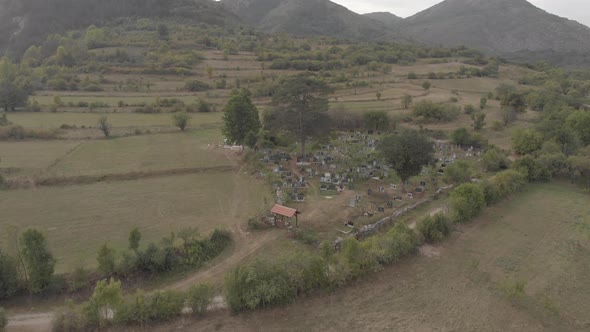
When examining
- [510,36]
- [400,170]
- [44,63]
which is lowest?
[400,170]

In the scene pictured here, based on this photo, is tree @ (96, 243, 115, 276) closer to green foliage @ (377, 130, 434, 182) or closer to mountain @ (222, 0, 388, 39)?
green foliage @ (377, 130, 434, 182)

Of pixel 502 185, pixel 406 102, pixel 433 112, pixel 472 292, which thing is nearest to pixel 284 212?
pixel 472 292

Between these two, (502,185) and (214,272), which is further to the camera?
(502,185)

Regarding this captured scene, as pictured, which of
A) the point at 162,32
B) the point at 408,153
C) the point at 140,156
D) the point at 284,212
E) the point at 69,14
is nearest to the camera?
the point at 284,212

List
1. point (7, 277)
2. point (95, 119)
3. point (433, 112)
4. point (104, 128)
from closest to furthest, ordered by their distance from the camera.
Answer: point (7, 277), point (104, 128), point (95, 119), point (433, 112)

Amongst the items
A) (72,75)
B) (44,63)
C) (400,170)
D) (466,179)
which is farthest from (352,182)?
(44,63)

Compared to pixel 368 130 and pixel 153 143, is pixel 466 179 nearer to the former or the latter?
pixel 368 130

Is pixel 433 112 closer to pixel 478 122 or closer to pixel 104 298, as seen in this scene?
pixel 478 122
